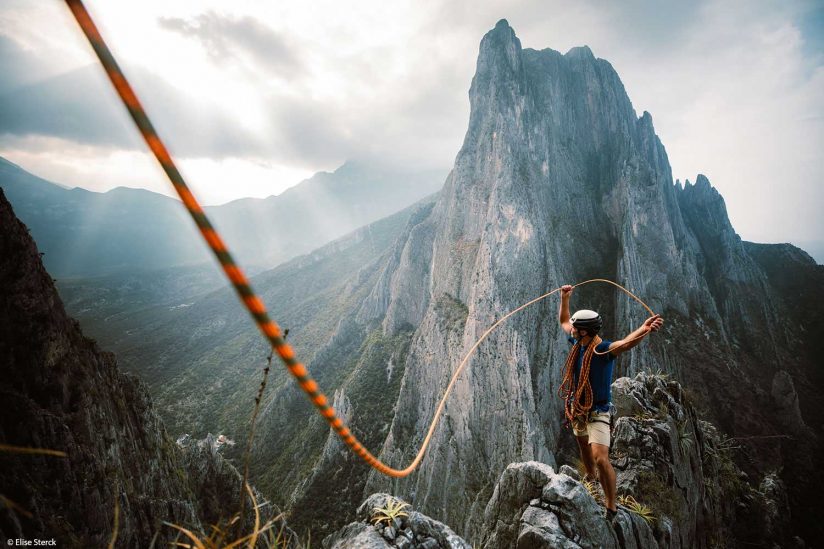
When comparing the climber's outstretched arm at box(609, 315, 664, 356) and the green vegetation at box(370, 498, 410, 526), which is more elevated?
the climber's outstretched arm at box(609, 315, 664, 356)

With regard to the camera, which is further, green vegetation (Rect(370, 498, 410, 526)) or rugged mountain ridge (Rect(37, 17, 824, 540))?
rugged mountain ridge (Rect(37, 17, 824, 540))

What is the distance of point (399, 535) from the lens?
433 centimetres

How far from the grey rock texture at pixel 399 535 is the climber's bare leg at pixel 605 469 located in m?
2.48

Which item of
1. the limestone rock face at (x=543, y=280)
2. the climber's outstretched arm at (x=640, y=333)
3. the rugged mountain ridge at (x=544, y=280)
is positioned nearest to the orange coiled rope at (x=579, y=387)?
the climber's outstretched arm at (x=640, y=333)

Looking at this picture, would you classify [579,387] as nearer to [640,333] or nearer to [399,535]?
[640,333]

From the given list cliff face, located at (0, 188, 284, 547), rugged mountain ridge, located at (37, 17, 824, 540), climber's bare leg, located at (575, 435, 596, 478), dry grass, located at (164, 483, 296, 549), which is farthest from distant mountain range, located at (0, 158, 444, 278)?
dry grass, located at (164, 483, 296, 549)

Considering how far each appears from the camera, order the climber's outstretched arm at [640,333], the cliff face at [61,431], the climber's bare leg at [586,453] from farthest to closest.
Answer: the cliff face at [61,431]
the climber's bare leg at [586,453]
the climber's outstretched arm at [640,333]

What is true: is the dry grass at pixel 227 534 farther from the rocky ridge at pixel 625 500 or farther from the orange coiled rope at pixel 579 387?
the orange coiled rope at pixel 579 387

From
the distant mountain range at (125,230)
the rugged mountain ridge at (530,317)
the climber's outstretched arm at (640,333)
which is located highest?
the distant mountain range at (125,230)

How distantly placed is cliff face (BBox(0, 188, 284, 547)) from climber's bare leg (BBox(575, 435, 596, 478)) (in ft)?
23.1

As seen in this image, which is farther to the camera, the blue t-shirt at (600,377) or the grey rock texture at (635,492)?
the grey rock texture at (635,492)

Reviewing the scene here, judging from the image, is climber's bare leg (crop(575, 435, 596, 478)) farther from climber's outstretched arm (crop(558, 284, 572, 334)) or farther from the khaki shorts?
climber's outstretched arm (crop(558, 284, 572, 334))

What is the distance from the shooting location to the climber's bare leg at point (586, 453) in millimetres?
5698

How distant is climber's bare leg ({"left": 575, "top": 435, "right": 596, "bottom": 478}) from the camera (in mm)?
5698
